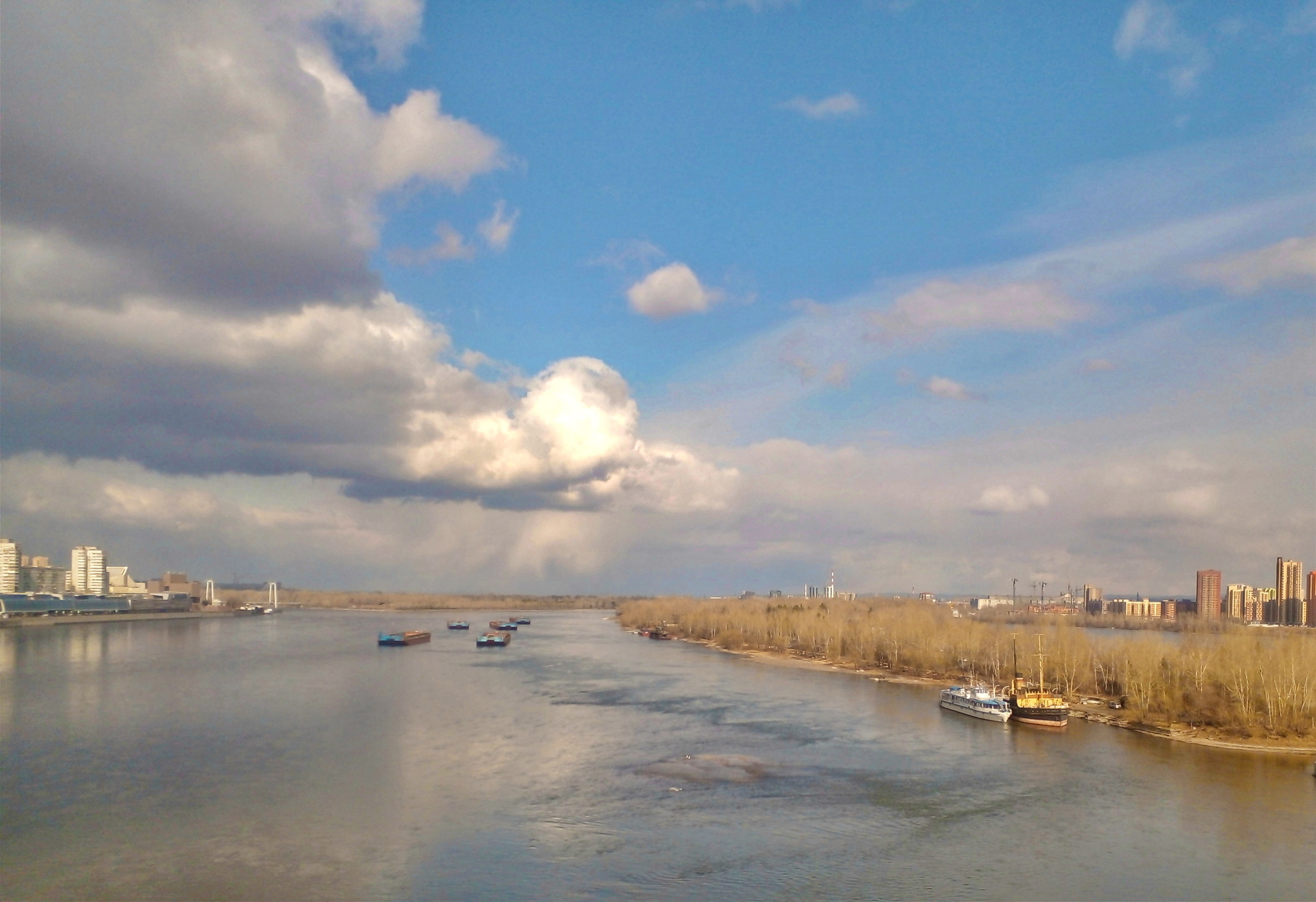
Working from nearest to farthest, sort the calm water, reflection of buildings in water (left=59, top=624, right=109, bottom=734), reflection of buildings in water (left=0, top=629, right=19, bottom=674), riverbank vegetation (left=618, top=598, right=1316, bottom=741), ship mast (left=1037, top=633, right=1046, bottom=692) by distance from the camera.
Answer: the calm water < reflection of buildings in water (left=59, top=624, right=109, bottom=734) < riverbank vegetation (left=618, top=598, right=1316, bottom=741) < ship mast (left=1037, top=633, right=1046, bottom=692) < reflection of buildings in water (left=0, top=629, right=19, bottom=674)

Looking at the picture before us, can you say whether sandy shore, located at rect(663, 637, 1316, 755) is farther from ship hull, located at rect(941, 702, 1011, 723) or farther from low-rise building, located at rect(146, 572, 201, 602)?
low-rise building, located at rect(146, 572, 201, 602)

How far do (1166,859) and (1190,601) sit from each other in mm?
164987

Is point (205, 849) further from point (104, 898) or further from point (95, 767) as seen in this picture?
point (95, 767)

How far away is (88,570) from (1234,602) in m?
194

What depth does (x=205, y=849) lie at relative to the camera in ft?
63.7

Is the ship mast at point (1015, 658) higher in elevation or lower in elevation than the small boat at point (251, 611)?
higher

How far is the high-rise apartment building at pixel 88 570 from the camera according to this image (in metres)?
164

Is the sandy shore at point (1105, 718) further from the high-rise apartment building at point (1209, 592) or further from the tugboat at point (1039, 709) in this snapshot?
the high-rise apartment building at point (1209, 592)

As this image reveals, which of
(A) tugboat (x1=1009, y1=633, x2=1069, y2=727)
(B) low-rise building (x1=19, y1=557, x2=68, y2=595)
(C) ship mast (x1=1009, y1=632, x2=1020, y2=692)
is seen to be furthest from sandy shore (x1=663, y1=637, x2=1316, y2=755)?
(B) low-rise building (x1=19, y1=557, x2=68, y2=595)

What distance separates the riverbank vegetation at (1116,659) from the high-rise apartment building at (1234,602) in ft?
233

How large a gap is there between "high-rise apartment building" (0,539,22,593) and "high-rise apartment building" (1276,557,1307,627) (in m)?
176

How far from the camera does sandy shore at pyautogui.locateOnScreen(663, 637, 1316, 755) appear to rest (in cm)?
3384

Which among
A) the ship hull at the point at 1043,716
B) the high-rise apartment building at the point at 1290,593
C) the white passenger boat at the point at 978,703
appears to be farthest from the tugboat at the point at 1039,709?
the high-rise apartment building at the point at 1290,593

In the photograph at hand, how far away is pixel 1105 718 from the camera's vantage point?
136 feet
